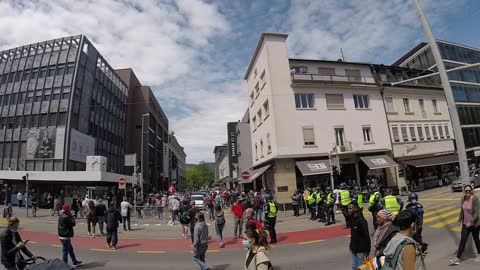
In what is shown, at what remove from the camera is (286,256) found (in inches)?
375

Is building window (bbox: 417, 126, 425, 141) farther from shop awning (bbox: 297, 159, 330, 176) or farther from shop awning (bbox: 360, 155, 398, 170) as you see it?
shop awning (bbox: 297, 159, 330, 176)

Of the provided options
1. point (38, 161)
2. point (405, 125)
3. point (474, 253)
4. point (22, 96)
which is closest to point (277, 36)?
point (405, 125)

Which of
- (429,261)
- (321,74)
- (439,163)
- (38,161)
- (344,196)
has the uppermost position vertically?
(321,74)

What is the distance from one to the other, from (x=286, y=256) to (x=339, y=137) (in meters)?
20.2

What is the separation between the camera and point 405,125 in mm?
31172

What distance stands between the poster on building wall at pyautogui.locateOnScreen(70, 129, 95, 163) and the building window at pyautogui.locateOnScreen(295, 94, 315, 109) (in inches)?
1084

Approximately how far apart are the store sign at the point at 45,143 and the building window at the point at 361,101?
3317 cm

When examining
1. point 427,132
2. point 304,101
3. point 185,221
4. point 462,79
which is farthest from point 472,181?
point 462,79

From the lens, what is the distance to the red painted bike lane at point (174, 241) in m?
12.0

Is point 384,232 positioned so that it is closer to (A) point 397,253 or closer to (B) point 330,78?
(A) point 397,253

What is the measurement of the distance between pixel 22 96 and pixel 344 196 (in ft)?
140

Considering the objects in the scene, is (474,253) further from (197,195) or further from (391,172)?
(197,195)

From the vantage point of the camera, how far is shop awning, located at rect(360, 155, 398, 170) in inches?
1064

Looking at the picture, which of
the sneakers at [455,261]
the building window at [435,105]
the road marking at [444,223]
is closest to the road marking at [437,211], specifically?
the road marking at [444,223]
